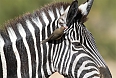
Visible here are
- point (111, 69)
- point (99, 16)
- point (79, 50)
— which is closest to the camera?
point (79, 50)

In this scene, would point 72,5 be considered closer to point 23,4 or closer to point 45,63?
point 45,63


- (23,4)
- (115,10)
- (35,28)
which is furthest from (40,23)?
(115,10)

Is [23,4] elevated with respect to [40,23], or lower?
elevated

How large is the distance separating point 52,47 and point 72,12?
2.46 feet

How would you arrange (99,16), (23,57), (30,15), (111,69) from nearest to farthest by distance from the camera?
1. (23,57)
2. (30,15)
3. (111,69)
4. (99,16)

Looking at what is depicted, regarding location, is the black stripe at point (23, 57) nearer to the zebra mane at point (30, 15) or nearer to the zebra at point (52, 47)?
the zebra at point (52, 47)

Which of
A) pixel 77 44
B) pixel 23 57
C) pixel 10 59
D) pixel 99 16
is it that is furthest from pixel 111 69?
pixel 10 59

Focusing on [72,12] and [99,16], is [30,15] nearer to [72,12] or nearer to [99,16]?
[72,12]

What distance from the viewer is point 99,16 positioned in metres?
37.0

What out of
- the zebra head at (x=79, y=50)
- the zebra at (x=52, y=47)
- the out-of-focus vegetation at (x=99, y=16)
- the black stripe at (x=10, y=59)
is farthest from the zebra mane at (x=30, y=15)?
the out-of-focus vegetation at (x=99, y=16)

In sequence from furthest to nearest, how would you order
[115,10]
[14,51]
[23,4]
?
1. [115,10]
2. [23,4]
3. [14,51]

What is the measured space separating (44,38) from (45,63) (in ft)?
1.52

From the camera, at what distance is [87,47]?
720 centimetres

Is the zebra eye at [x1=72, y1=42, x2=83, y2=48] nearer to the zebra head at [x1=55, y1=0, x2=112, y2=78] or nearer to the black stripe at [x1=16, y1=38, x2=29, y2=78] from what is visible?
the zebra head at [x1=55, y1=0, x2=112, y2=78]
